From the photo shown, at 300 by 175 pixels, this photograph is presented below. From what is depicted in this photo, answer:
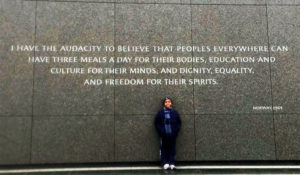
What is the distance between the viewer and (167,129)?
8375 millimetres

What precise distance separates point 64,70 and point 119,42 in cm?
152

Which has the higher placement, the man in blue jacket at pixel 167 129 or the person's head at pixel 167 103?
the person's head at pixel 167 103

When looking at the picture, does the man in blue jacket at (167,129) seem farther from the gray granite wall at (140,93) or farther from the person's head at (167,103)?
the gray granite wall at (140,93)

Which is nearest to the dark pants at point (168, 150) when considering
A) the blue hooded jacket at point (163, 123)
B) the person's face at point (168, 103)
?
the blue hooded jacket at point (163, 123)

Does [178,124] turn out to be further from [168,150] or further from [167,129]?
[168,150]

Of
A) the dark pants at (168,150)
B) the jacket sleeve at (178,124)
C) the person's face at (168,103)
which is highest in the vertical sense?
the person's face at (168,103)

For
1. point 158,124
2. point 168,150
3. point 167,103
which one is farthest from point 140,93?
point 168,150

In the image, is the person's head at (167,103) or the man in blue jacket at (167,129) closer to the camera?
the man in blue jacket at (167,129)

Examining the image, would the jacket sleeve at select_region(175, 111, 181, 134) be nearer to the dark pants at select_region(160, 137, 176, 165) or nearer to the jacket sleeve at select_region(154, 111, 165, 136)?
the dark pants at select_region(160, 137, 176, 165)

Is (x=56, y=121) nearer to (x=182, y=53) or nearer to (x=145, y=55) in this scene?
(x=145, y=55)

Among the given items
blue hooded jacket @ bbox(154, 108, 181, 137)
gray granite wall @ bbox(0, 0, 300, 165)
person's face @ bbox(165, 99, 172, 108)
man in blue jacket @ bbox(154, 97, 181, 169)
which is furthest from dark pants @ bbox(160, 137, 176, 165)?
person's face @ bbox(165, 99, 172, 108)

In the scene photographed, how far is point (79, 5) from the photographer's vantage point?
365 inches

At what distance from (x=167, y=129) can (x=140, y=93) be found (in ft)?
4.04

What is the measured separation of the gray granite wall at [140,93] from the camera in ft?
28.9
